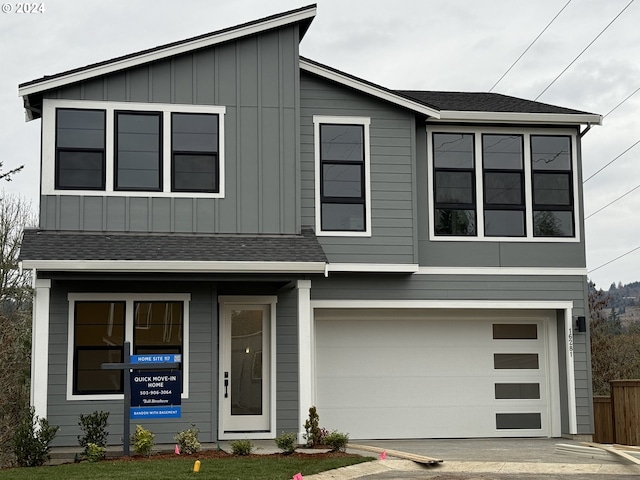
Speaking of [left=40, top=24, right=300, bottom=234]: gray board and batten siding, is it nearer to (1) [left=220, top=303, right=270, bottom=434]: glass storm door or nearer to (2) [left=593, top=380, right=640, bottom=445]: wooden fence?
(1) [left=220, top=303, right=270, bottom=434]: glass storm door

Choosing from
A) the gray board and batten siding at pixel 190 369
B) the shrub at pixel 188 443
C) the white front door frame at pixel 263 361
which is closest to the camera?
the shrub at pixel 188 443

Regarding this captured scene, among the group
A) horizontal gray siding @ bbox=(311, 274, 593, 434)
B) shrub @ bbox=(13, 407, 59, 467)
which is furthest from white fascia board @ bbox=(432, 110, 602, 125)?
shrub @ bbox=(13, 407, 59, 467)

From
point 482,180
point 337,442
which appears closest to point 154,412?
point 337,442

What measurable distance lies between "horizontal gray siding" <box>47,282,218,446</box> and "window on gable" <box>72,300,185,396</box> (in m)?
0.18

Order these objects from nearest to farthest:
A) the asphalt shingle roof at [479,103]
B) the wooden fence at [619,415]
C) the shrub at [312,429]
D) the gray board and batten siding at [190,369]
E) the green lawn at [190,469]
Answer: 1. the green lawn at [190,469]
2. the shrub at [312,429]
3. the gray board and batten siding at [190,369]
4. the wooden fence at [619,415]
5. the asphalt shingle roof at [479,103]

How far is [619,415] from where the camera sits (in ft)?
54.1

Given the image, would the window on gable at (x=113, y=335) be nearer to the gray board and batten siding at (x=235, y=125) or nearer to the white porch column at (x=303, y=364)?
the gray board and batten siding at (x=235, y=125)

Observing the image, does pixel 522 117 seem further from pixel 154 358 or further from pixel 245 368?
pixel 154 358

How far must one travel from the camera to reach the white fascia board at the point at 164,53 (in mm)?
14195

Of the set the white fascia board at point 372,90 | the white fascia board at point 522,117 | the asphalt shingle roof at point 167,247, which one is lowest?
the asphalt shingle roof at point 167,247

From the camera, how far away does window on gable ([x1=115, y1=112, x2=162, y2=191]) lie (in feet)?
47.9

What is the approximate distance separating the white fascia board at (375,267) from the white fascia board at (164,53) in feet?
13.6

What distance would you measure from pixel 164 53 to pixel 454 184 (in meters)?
5.66

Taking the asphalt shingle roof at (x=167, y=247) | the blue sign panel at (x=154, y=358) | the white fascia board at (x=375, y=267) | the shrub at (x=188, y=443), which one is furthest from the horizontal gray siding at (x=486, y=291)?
the shrub at (x=188, y=443)
